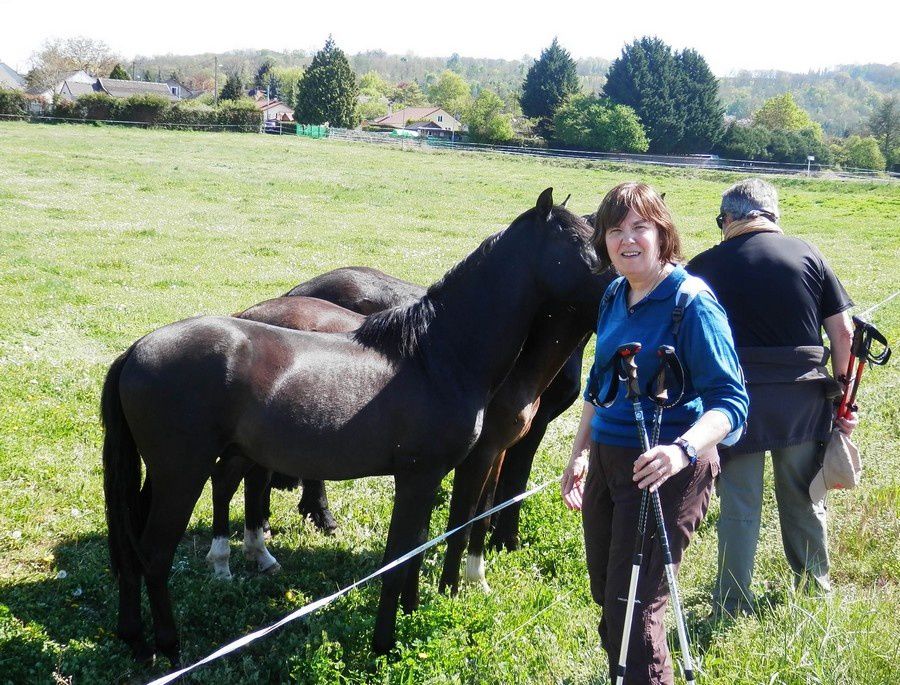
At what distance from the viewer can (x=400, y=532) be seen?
4.08 m

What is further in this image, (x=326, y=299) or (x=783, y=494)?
(x=326, y=299)

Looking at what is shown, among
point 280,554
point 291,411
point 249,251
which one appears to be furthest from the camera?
point 249,251

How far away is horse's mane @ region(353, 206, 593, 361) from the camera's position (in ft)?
13.2

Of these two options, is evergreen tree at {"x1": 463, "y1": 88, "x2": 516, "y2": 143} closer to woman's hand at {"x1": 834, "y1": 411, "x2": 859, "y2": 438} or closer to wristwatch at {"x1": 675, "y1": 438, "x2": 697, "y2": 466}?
woman's hand at {"x1": 834, "y1": 411, "x2": 859, "y2": 438}

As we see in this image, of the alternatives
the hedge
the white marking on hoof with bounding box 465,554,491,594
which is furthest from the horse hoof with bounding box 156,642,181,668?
the hedge

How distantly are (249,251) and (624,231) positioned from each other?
14.4m

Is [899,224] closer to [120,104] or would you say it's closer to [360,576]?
[360,576]

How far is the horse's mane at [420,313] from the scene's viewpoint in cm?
403

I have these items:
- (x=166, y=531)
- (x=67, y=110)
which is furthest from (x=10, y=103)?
(x=166, y=531)

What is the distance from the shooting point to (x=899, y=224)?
26.5m

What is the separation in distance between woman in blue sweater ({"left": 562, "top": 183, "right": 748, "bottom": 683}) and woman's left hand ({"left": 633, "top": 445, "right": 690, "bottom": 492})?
111 millimetres

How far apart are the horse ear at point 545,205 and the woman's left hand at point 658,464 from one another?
162 cm

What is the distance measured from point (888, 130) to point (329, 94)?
187 feet

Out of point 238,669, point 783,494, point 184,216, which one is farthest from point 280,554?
point 184,216
